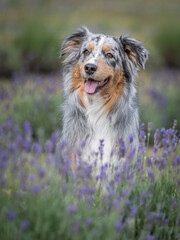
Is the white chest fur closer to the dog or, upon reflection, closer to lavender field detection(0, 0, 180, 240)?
the dog

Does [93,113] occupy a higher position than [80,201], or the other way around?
[93,113]

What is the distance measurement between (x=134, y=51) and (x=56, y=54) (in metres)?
9.03

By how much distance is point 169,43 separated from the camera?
51.7ft

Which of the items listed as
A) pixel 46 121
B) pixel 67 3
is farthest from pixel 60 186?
pixel 67 3

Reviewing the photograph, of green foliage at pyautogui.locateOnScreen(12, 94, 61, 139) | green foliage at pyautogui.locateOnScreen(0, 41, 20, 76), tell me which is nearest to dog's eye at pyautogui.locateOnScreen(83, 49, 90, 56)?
green foliage at pyautogui.locateOnScreen(12, 94, 61, 139)

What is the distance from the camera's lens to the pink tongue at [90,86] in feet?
14.4

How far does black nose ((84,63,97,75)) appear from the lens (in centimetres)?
424

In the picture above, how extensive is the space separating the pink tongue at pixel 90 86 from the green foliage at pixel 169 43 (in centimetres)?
1163

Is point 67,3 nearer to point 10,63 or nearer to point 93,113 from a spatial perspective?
point 10,63

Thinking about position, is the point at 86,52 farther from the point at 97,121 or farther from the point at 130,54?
the point at 97,121

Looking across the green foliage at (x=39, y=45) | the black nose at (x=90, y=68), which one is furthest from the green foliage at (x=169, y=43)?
the black nose at (x=90, y=68)

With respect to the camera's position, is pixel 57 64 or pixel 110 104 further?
pixel 57 64

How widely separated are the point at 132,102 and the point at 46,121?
106 inches

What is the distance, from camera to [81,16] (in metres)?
22.7
